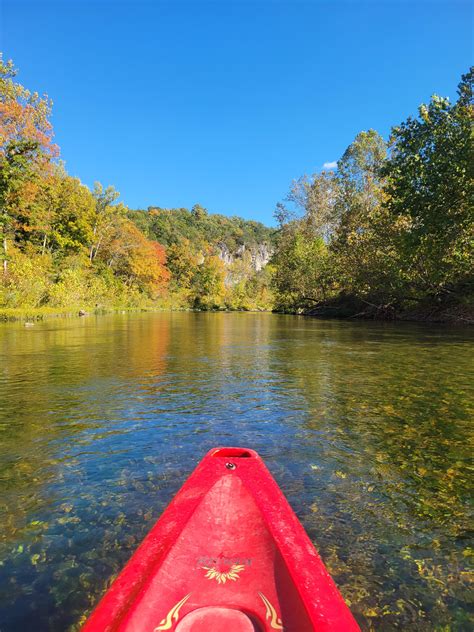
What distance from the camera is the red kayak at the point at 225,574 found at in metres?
1.80

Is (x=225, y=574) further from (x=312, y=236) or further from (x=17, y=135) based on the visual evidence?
(x=312, y=236)

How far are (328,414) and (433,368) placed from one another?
16.7 ft

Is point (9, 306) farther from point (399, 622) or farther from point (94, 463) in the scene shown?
point (399, 622)

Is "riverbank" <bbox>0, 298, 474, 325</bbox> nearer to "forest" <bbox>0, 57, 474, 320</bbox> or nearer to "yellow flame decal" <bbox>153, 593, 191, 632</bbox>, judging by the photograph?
"forest" <bbox>0, 57, 474, 320</bbox>

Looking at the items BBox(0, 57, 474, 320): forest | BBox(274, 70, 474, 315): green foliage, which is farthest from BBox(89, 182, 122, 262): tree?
BBox(274, 70, 474, 315): green foliage

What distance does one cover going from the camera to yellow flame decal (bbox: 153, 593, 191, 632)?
1.85 meters

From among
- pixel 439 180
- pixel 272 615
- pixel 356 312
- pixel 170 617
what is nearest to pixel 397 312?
pixel 356 312

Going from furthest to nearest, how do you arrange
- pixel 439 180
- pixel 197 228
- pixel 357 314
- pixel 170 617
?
1. pixel 197 228
2. pixel 357 314
3. pixel 439 180
4. pixel 170 617

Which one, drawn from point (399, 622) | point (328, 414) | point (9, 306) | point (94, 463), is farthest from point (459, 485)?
point (9, 306)

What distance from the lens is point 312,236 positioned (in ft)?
167

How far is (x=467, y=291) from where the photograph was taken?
2541cm

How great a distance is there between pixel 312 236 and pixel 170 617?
5116cm

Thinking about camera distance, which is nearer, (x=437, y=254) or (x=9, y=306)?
(x=437, y=254)

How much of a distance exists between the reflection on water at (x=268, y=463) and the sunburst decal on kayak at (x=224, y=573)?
78cm
